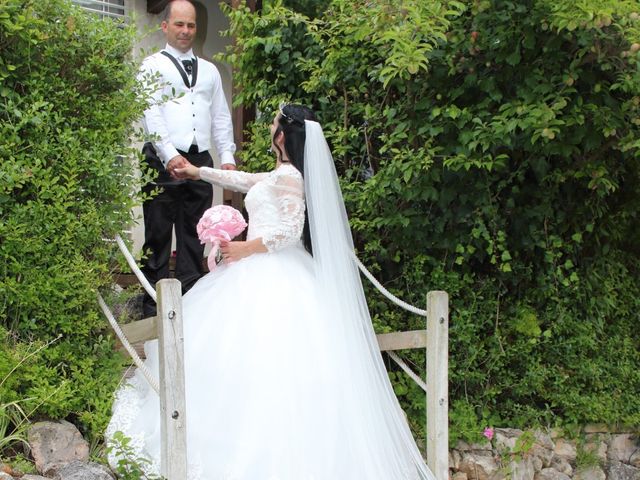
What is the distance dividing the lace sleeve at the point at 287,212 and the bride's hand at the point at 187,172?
2.24 feet

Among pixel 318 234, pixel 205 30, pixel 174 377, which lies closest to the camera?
pixel 174 377

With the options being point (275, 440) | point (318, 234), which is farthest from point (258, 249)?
point (275, 440)

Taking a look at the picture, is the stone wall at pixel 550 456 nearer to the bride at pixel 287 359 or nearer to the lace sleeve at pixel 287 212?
the bride at pixel 287 359

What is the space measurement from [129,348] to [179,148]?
2.17 meters

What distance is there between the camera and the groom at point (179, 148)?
221 inches

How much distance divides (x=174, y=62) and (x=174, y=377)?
299 centimetres

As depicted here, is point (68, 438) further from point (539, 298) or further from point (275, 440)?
point (539, 298)

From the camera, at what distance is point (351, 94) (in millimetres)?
5906

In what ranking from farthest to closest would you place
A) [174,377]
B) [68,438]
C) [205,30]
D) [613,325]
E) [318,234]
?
[205,30]
[613,325]
[318,234]
[68,438]
[174,377]

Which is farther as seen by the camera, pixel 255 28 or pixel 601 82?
pixel 255 28

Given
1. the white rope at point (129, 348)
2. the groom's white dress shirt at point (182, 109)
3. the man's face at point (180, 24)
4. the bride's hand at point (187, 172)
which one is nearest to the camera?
the white rope at point (129, 348)

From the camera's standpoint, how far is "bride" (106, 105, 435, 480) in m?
3.87

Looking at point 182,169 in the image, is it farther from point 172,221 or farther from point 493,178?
point 493,178

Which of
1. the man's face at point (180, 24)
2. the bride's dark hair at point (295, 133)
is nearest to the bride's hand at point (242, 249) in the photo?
the bride's dark hair at point (295, 133)
